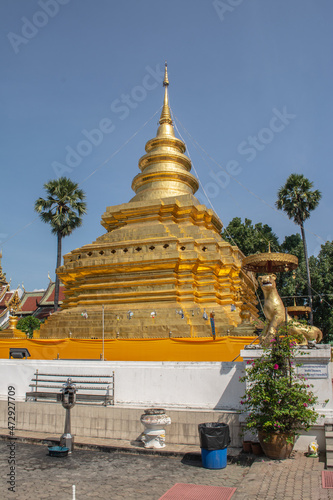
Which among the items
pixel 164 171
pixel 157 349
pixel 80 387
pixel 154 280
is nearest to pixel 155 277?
pixel 154 280

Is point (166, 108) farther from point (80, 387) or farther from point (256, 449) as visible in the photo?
point (256, 449)

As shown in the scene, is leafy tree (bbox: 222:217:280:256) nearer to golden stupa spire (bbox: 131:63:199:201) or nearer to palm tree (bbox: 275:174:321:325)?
palm tree (bbox: 275:174:321:325)

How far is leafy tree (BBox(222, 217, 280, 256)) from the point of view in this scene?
111ft

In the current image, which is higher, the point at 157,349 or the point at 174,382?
the point at 157,349

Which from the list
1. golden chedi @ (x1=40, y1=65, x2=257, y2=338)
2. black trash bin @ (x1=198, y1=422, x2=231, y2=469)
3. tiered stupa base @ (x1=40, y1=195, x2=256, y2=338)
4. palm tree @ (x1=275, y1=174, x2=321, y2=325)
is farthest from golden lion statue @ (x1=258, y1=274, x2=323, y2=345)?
palm tree @ (x1=275, y1=174, x2=321, y2=325)

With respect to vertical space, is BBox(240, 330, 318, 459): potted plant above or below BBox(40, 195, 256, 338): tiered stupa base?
below

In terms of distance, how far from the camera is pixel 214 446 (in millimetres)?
6801

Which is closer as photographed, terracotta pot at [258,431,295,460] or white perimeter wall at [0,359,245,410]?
terracotta pot at [258,431,295,460]

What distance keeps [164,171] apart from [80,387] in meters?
13.6

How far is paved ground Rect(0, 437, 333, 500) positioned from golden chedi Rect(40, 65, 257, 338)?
24.0 feet

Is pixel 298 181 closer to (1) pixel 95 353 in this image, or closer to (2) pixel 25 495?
(1) pixel 95 353

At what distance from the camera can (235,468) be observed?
6918mm

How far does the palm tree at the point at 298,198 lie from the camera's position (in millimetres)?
30656

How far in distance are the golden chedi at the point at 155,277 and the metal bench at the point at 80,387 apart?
15.5 ft
